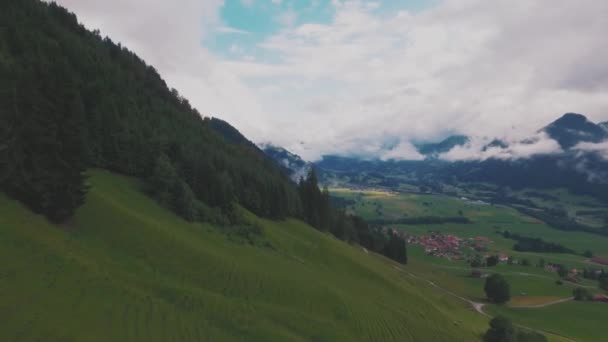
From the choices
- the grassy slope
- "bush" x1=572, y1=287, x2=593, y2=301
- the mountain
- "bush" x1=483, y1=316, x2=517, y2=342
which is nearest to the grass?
"bush" x1=572, y1=287, x2=593, y2=301

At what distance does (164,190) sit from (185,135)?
37166mm

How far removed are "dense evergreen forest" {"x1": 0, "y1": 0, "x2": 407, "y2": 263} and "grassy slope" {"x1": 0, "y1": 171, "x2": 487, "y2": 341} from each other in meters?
3.56

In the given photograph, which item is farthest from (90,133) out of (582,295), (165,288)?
(582,295)

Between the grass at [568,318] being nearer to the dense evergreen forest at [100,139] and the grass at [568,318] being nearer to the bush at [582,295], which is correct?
the bush at [582,295]

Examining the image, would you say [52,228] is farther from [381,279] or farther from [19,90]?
[381,279]

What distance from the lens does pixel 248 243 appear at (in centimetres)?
5762

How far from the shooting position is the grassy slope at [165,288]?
2548cm

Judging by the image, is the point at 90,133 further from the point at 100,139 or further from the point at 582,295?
the point at 582,295

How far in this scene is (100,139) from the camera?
5981 cm

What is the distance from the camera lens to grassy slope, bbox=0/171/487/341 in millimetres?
25484

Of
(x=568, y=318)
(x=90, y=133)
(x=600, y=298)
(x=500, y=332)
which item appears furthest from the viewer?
(x=600, y=298)

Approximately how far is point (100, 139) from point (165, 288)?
37271 mm

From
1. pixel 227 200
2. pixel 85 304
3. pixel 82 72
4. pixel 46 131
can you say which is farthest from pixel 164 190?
pixel 82 72

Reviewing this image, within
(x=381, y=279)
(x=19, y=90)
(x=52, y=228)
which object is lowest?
(x=381, y=279)
